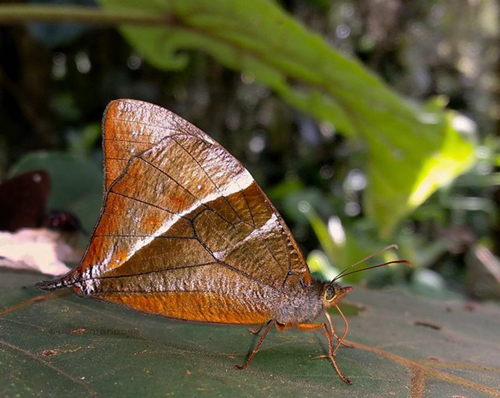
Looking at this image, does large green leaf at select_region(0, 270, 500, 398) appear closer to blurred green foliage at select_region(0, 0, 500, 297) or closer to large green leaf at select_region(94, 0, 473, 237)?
blurred green foliage at select_region(0, 0, 500, 297)

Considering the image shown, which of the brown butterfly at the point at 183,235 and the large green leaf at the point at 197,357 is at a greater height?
the brown butterfly at the point at 183,235

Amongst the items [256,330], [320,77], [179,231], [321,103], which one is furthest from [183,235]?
[321,103]

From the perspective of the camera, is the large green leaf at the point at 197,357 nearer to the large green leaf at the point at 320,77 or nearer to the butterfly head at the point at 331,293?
the butterfly head at the point at 331,293

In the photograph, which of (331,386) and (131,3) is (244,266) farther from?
(131,3)

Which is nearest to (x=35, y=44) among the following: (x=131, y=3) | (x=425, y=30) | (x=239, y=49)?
(x=131, y=3)

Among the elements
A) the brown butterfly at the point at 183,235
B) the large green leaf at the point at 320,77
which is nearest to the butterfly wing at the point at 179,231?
the brown butterfly at the point at 183,235

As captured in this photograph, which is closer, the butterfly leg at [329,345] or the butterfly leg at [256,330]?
the butterfly leg at [329,345]
